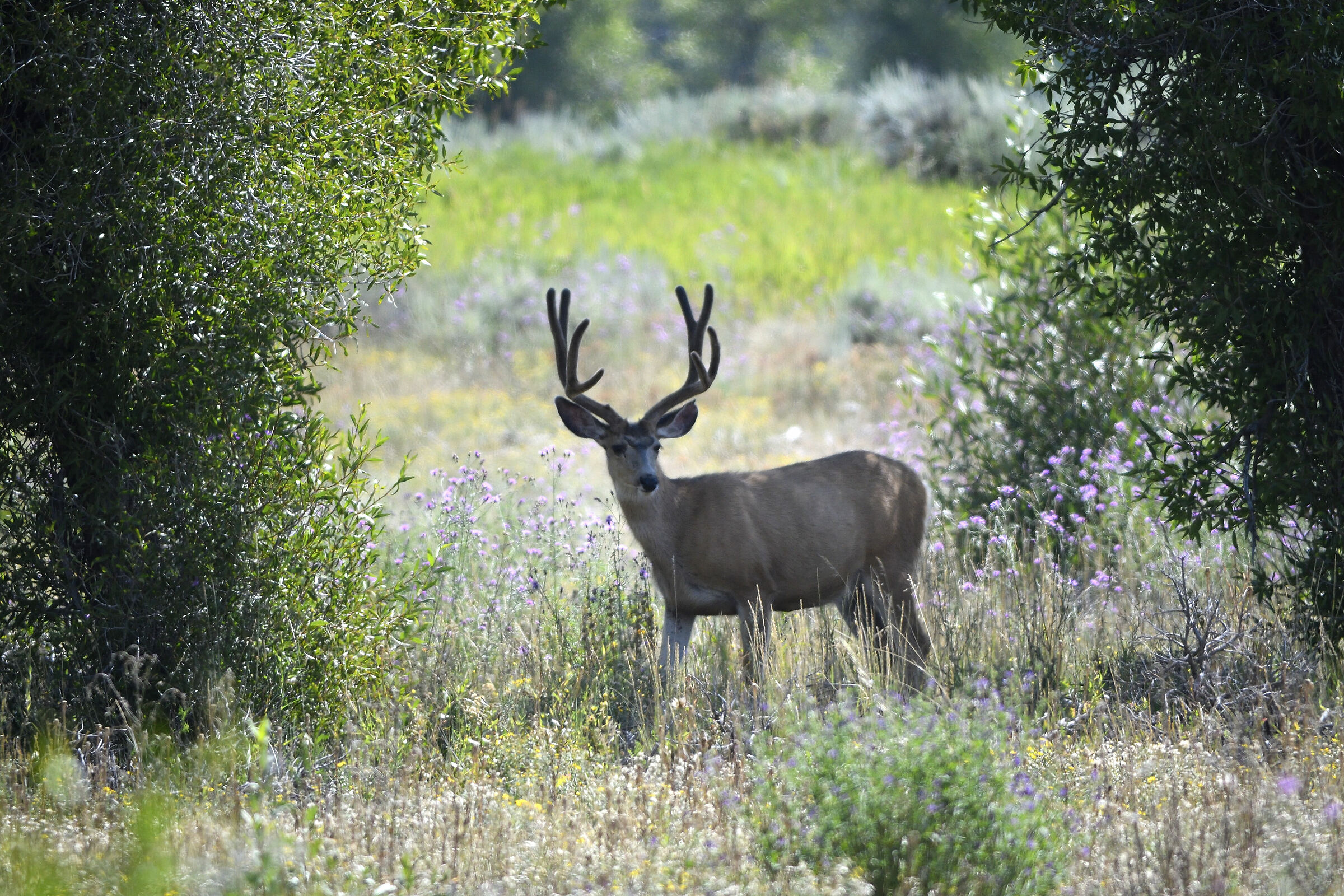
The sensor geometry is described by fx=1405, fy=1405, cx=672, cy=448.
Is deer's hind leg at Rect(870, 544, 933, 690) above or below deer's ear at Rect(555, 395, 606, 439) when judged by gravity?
below

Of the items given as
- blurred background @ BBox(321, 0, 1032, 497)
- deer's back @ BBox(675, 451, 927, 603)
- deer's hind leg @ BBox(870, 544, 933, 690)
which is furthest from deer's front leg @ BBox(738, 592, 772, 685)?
blurred background @ BBox(321, 0, 1032, 497)

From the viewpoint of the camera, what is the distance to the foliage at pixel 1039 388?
386 inches

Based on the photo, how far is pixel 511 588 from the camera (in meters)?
8.16

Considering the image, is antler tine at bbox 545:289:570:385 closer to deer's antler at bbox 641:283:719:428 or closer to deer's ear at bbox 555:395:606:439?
deer's ear at bbox 555:395:606:439

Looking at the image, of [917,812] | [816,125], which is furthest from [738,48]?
[917,812]

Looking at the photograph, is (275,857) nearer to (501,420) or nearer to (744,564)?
(744,564)

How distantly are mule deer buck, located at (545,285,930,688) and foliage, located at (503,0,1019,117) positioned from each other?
38.6 m

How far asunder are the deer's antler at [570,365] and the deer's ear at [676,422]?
26 centimetres

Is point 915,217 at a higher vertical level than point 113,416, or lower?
higher

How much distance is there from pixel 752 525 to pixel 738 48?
51.6 metres

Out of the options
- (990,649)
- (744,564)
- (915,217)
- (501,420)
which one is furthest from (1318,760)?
(915,217)

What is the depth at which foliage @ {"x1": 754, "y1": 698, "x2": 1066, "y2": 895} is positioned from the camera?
4.35m

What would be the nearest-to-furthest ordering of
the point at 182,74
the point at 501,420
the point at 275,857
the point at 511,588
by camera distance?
the point at 275,857 < the point at 182,74 < the point at 511,588 < the point at 501,420

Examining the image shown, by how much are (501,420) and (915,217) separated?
13.5 m
